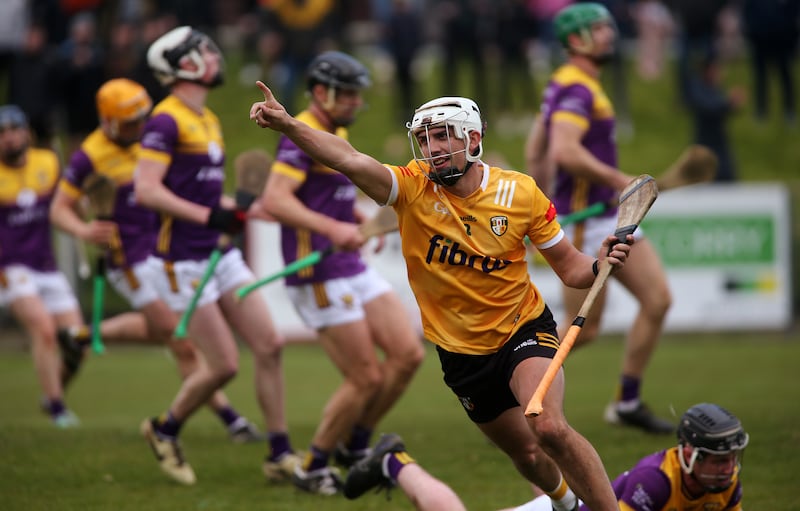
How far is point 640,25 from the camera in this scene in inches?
925

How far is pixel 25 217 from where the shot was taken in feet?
37.5

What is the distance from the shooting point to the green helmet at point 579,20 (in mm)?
9023

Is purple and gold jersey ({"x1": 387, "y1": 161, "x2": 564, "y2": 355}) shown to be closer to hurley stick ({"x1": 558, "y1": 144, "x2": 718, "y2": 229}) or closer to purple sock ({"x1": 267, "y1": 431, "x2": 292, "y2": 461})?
purple sock ({"x1": 267, "y1": 431, "x2": 292, "y2": 461})

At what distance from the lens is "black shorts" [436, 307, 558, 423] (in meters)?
5.93

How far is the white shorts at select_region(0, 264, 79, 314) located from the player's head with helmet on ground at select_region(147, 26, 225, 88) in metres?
3.81

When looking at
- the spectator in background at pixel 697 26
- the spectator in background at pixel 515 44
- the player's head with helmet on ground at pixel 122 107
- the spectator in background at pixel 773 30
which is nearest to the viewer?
the player's head with helmet on ground at pixel 122 107

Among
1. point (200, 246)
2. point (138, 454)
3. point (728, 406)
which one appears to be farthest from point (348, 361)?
point (728, 406)

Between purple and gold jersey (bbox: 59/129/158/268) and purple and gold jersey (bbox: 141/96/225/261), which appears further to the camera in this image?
purple and gold jersey (bbox: 59/129/158/268)

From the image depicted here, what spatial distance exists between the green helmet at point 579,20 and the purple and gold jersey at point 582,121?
0.83 ft

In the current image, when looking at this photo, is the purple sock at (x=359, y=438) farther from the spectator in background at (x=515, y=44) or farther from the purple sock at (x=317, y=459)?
the spectator in background at (x=515, y=44)

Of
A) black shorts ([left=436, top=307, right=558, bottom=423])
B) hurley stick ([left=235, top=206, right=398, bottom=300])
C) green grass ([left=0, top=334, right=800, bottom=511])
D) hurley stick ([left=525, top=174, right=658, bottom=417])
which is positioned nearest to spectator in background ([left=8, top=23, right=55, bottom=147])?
green grass ([left=0, top=334, right=800, bottom=511])

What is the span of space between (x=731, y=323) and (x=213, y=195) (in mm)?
9336

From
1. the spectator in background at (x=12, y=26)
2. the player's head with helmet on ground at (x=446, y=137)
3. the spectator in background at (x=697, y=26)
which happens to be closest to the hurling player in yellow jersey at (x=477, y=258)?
the player's head with helmet on ground at (x=446, y=137)

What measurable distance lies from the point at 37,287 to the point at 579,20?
229 inches
